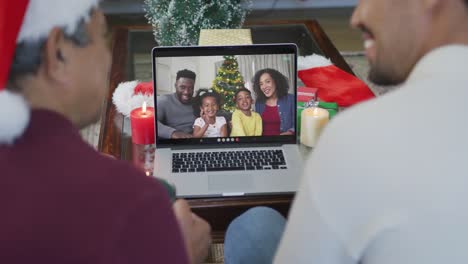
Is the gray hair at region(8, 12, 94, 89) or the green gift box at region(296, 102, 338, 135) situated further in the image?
the green gift box at region(296, 102, 338, 135)

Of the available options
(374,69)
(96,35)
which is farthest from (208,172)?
(96,35)

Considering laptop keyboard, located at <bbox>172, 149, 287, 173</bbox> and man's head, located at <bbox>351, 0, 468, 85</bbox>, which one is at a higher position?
man's head, located at <bbox>351, 0, 468, 85</bbox>

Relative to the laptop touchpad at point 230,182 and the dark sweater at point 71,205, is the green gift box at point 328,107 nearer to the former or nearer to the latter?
the laptop touchpad at point 230,182

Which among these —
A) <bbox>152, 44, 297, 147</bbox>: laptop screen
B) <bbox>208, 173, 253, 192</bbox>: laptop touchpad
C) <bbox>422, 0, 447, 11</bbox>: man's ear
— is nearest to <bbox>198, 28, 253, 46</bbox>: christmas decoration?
<bbox>152, 44, 297, 147</bbox>: laptop screen

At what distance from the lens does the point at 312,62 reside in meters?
1.98

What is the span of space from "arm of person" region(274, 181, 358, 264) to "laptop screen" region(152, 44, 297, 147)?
68 cm

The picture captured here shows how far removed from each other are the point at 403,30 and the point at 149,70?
3.55 ft

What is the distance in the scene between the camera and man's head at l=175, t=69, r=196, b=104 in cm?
151

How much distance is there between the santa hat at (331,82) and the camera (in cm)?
176

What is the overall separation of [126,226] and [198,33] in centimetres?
137

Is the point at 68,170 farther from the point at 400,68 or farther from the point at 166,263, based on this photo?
the point at 400,68

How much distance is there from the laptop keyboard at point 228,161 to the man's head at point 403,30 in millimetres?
435

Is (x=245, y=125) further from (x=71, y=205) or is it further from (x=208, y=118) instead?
(x=71, y=205)

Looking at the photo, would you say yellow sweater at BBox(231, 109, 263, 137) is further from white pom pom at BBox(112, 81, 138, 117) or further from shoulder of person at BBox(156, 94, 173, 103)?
white pom pom at BBox(112, 81, 138, 117)
